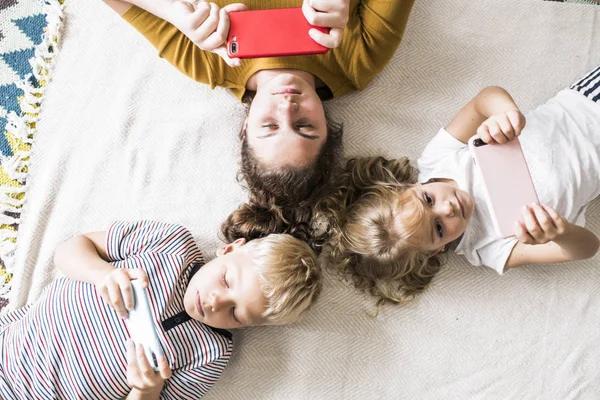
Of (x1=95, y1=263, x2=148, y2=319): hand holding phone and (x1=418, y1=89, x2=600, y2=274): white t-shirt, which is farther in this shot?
(x1=418, y1=89, x2=600, y2=274): white t-shirt

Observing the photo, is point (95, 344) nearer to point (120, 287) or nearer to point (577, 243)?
point (120, 287)

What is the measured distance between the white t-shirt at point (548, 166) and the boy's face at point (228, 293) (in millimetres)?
Answer: 470

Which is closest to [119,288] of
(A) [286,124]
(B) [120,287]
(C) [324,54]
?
(B) [120,287]

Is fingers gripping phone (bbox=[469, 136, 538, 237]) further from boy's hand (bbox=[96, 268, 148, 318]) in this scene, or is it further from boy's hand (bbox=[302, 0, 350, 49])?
boy's hand (bbox=[96, 268, 148, 318])

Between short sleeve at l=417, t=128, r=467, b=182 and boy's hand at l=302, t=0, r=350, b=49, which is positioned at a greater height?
boy's hand at l=302, t=0, r=350, b=49

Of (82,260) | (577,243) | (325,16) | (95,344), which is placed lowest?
(95,344)

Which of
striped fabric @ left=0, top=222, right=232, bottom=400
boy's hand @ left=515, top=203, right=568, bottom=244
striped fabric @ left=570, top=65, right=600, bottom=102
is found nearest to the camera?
boy's hand @ left=515, top=203, right=568, bottom=244

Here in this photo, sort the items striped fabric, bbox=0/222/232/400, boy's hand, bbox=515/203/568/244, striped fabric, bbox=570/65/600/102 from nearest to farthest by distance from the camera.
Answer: boy's hand, bbox=515/203/568/244, striped fabric, bbox=0/222/232/400, striped fabric, bbox=570/65/600/102

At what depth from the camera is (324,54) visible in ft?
3.90

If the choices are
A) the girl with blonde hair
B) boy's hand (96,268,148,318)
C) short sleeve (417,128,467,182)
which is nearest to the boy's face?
boy's hand (96,268,148,318)

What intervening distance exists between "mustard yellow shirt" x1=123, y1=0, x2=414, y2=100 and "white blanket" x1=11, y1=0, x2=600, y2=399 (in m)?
0.07

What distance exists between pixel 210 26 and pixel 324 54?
27 cm

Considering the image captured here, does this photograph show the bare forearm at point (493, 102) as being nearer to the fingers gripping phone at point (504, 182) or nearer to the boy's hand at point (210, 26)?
the fingers gripping phone at point (504, 182)

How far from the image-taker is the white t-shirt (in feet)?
3.73
